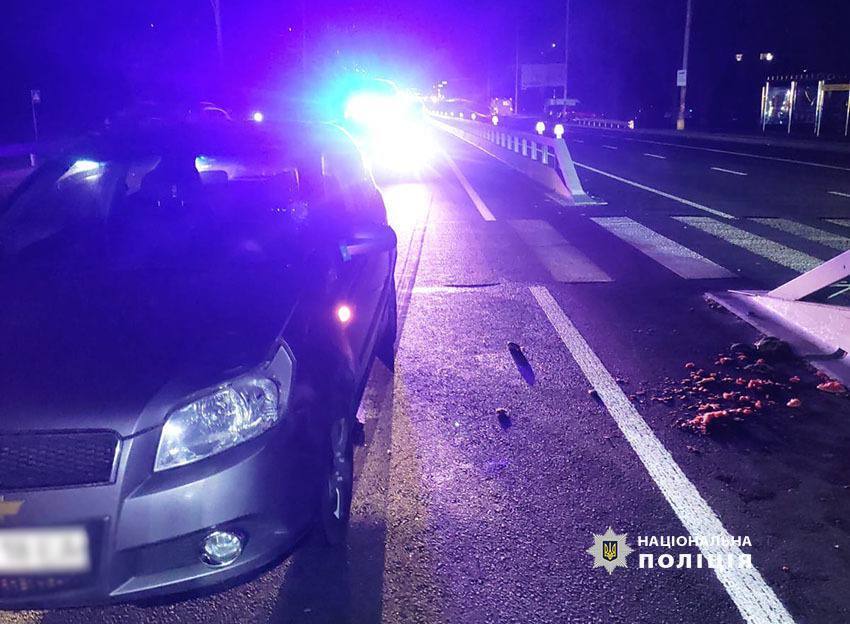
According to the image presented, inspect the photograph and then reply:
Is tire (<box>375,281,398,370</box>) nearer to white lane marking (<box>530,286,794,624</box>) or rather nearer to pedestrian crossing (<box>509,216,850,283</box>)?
white lane marking (<box>530,286,794,624</box>)

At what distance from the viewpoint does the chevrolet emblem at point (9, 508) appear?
2652 mm

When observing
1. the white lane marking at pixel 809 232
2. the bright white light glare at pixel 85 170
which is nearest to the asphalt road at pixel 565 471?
the white lane marking at pixel 809 232

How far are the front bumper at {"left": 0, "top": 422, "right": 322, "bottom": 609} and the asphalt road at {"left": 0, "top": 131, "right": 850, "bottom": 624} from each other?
1.85 ft

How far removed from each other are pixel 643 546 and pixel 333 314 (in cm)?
175

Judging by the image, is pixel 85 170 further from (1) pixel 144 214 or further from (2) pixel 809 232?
(2) pixel 809 232

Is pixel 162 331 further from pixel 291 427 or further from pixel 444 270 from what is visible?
pixel 444 270

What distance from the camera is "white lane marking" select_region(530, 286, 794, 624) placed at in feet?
10.8

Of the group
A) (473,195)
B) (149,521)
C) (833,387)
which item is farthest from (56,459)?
(473,195)

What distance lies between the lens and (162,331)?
3232 millimetres

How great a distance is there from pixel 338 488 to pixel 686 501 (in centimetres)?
175

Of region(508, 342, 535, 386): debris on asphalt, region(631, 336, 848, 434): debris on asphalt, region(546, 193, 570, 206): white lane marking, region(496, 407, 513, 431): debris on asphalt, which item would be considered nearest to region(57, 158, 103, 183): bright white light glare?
region(496, 407, 513, 431): debris on asphalt

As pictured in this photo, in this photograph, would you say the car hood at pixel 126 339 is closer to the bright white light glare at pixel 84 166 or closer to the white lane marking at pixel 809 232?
the bright white light glare at pixel 84 166

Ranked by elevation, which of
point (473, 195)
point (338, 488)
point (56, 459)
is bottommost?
point (473, 195)

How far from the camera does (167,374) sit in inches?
114
